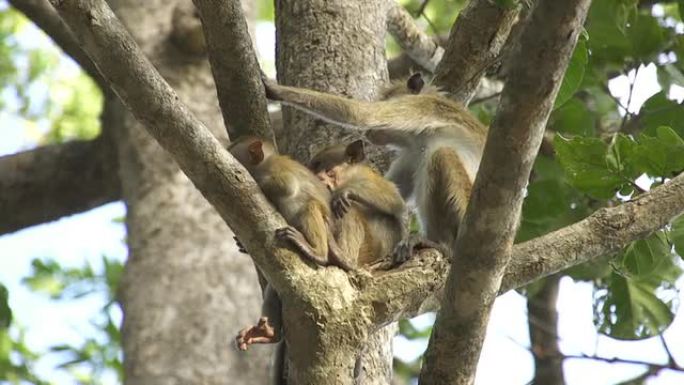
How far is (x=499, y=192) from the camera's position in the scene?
3.76 metres

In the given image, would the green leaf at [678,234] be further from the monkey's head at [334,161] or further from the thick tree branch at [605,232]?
the monkey's head at [334,161]

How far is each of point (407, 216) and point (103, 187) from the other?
432 cm

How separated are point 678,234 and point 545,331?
300cm

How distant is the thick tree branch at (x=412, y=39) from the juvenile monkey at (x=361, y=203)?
224 cm

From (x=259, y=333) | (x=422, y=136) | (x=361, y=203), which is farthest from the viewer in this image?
(x=422, y=136)

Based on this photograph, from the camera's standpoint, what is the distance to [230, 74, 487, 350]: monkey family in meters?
4.70

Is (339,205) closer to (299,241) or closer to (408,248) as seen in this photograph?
(408,248)

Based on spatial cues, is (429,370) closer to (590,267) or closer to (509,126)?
(509,126)

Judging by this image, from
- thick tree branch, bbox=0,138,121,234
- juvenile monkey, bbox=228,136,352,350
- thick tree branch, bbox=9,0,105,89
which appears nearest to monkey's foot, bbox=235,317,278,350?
juvenile monkey, bbox=228,136,352,350

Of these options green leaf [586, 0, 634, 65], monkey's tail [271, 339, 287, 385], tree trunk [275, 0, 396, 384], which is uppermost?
green leaf [586, 0, 634, 65]

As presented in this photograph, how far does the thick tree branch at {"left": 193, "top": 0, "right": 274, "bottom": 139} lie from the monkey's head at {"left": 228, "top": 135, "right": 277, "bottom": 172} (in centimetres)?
7

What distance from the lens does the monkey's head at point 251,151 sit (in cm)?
496

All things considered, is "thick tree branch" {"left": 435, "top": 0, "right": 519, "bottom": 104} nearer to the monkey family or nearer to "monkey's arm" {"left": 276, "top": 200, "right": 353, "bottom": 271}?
the monkey family

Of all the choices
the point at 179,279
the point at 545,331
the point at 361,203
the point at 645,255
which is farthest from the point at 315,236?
the point at 545,331
